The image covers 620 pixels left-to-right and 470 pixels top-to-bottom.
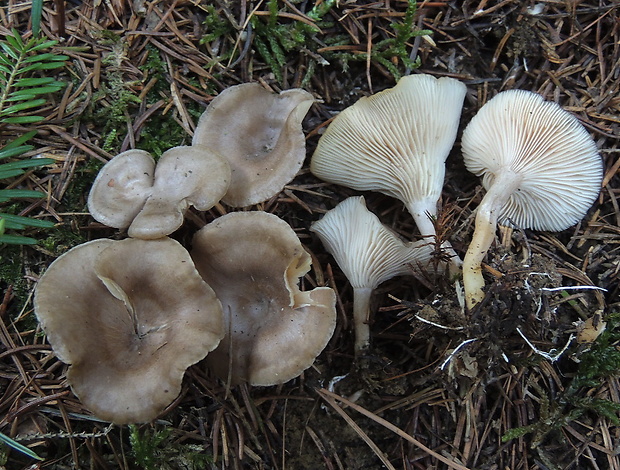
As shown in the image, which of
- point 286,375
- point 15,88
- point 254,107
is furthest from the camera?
point 254,107

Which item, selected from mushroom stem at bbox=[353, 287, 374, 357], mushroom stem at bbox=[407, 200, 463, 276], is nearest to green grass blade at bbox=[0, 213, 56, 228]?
mushroom stem at bbox=[353, 287, 374, 357]

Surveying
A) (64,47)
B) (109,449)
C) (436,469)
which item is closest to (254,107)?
(64,47)

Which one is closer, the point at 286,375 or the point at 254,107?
the point at 286,375

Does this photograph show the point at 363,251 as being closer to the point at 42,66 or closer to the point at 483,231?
the point at 483,231

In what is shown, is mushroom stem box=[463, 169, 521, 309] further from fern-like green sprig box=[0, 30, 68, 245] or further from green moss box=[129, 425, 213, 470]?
fern-like green sprig box=[0, 30, 68, 245]

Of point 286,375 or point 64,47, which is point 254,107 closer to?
point 64,47

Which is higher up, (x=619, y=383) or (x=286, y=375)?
(x=286, y=375)

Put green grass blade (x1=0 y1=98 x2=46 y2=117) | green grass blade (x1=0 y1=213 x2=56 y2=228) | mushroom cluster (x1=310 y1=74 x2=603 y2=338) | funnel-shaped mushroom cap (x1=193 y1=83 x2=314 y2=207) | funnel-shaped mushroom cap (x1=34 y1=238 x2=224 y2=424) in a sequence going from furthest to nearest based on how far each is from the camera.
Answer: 1. mushroom cluster (x1=310 y1=74 x2=603 y2=338)
2. funnel-shaped mushroom cap (x1=193 y1=83 x2=314 y2=207)
3. green grass blade (x1=0 y1=98 x2=46 y2=117)
4. green grass blade (x1=0 y1=213 x2=56 y2=228)
5. funnel-shaped mushroom cap (x1=34 y1=238 x2=224 y2=424)

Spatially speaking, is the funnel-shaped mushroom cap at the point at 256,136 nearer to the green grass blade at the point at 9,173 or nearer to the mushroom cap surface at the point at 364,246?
the mushroom cap surface at the point at 364,246
